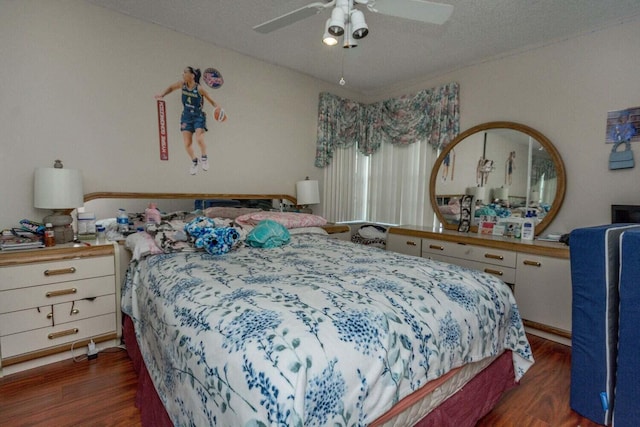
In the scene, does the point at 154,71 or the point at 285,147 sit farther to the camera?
the point at 285,147

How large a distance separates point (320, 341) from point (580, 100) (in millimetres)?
3038

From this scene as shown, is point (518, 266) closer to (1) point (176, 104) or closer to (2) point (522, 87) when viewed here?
(2) point (522, 87)

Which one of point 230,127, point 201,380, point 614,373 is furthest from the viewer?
point 230,127

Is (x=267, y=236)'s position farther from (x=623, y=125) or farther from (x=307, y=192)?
(x=623, y=125)

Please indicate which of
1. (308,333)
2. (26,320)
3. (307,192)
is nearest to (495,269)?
(307,192)

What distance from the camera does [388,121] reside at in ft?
12.9

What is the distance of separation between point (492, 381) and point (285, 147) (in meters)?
2.86

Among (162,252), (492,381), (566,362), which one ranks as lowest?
(566,362)

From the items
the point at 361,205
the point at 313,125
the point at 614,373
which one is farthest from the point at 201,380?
the point at 361,205

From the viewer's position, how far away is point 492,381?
1.50 meters

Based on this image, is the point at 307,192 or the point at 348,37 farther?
the point at 307,192

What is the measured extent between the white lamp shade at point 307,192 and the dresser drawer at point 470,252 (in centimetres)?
127

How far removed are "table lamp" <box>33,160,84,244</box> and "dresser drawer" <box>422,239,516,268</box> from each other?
9.76 ft

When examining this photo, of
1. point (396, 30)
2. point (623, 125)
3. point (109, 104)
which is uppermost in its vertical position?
point (396, 30)
